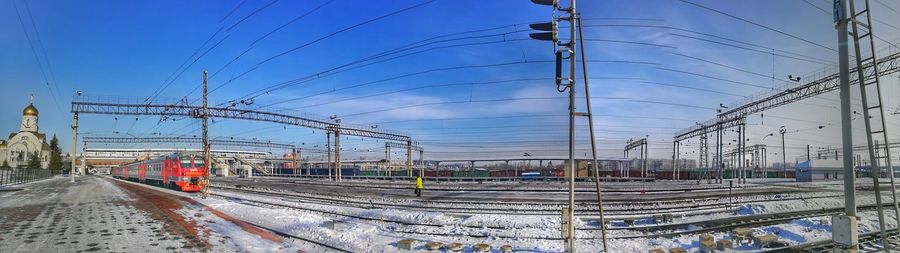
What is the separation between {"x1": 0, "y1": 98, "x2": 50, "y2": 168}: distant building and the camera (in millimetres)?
92812

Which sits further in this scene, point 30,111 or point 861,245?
point 30,111

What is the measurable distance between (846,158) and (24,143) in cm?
12984

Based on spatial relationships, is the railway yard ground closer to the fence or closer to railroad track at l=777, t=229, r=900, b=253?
railroad track at l=777, t=229, r=900, b=253

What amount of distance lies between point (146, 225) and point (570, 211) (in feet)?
42.2

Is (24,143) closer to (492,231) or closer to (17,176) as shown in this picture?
(17,176)

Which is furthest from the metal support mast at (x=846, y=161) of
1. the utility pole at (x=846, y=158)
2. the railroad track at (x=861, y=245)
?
the railroad track at (x=861, y=245)

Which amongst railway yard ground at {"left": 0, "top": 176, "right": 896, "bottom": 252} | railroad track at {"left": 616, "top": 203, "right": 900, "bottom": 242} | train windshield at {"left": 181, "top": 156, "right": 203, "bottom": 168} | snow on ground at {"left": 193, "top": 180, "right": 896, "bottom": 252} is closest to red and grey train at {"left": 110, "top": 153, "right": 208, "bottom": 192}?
train windshield at {"left": 181, "top": 156, "right": 203, "bottom": 168}

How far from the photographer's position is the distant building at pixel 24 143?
3654 inches

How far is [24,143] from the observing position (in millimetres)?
95938

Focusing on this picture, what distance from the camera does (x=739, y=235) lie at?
11227mm

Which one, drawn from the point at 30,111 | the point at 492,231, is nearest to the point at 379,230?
the point at 492,231

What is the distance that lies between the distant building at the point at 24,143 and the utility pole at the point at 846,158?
12198 centimetres

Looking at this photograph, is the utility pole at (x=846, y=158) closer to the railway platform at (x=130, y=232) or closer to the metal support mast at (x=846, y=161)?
the metal support mast at (x=846, y=161)

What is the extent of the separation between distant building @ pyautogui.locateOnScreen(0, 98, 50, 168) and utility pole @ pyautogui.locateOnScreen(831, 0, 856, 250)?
4802 inches
